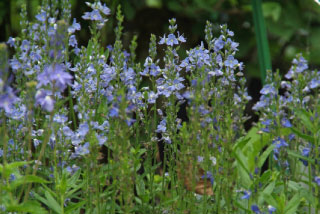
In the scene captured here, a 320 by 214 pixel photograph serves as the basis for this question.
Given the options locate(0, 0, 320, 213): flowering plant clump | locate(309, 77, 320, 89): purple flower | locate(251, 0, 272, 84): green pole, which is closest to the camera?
locate(0, 0, 320, 213): flowering plant clump

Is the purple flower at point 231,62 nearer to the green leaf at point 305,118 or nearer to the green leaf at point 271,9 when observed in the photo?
the green leaf at point 305,118

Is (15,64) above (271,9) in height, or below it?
below

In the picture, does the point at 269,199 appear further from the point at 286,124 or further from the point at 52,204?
the point at 52,204

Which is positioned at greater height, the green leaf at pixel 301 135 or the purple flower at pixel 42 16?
the purple flower at pixel 42 16

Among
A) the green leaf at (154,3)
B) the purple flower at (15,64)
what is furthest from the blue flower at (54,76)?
the green leaf at (154,3)

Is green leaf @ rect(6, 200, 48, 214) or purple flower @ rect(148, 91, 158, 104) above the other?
purple flower @ rect(148, 91, 158, 104)

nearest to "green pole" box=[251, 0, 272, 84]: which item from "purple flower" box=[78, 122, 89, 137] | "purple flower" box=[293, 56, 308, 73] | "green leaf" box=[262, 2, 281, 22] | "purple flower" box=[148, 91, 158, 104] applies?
"green leaf" box=[262, 2, 281, 22]

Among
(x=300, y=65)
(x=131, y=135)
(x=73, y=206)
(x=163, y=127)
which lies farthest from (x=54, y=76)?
(x=300, y=65)

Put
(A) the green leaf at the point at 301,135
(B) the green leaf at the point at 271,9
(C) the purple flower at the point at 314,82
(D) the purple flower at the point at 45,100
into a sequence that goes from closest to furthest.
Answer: (D) the purple flower at the point at 45,100 < (A) the green leaf at the point at 301,135 < (C) the purple flower at the point at 314,82 < (B) the green leaf at the point at 271,9

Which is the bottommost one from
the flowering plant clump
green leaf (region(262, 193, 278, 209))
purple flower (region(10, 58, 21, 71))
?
green leaf (region(262, 193, 278, 209))

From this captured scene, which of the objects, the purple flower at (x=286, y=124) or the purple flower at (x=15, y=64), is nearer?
the purple flower at (x=286, y=124)

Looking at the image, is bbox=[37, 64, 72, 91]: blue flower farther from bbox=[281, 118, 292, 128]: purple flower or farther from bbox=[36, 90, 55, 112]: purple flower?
bbox=[281, 118, 292, 128]: purple flower

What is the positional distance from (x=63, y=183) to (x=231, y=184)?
73 cm

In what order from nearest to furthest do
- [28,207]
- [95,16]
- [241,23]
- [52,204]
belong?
[28,207]
[52,204]
[95,16]
[241,23]
